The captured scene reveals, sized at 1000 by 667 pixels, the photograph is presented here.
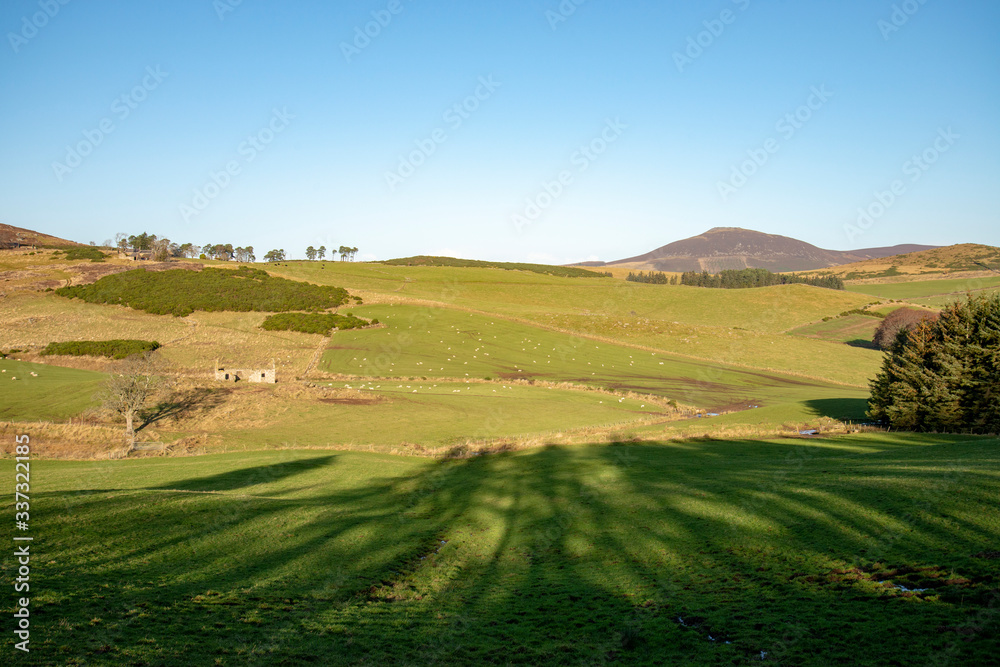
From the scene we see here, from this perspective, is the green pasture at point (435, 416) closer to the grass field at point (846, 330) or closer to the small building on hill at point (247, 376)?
the small building on hill at point (247, 376)

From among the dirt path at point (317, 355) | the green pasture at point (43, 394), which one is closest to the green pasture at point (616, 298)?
the dirt path at point (317, 355)

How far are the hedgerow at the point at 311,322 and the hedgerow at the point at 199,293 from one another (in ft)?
18.2

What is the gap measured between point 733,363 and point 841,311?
171ft

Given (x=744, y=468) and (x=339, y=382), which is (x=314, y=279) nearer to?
(x=339, y=382)

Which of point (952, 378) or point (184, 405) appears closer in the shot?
point (952, 378)

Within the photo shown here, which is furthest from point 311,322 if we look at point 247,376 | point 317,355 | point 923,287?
point 923,287

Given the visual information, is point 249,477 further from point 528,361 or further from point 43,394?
point 528,361

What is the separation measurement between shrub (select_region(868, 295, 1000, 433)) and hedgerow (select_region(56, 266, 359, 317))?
6651 centimetres

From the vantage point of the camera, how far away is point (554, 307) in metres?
111

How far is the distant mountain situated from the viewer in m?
114

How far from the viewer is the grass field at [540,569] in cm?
807

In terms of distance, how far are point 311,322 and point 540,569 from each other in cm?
6180

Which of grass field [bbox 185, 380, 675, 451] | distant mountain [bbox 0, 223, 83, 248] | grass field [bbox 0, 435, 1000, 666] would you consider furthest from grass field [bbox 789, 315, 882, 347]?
distant mountain [bbox 0, 223, 83, 248]

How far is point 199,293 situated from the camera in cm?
7856
